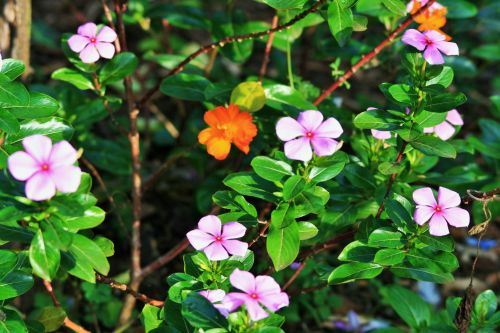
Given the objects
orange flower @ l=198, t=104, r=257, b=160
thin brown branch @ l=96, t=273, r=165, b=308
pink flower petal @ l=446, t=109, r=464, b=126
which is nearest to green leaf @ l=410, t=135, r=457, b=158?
pink flower petal @ l=446, t=109, r=464, b=126

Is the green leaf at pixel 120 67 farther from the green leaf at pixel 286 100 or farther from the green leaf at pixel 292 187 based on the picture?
the green leaf at pixel 292 187

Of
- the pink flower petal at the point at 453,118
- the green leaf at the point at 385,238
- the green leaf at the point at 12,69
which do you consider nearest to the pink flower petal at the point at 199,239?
the green leaf at the point at 385,238

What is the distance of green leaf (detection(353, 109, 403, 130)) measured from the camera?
1.89 metres

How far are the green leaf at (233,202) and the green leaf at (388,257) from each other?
0.34m

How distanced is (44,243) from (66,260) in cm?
14

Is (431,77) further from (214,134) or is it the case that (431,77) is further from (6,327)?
(6,327)

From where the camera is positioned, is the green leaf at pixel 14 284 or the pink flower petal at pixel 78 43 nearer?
the green leaf at pixel 14 284

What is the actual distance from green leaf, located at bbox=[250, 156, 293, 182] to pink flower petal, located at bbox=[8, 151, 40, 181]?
58 cm

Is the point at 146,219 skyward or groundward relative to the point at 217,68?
groundward

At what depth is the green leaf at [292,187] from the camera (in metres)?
1.77

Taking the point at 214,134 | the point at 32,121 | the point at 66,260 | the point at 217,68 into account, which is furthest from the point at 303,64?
the point at 66,260

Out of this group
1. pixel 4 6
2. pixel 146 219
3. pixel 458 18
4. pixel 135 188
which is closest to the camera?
pixel 135 188

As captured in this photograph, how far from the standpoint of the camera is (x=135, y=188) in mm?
2365

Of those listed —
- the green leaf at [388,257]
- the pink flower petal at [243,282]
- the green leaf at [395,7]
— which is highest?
the green leaf at [395,7]
